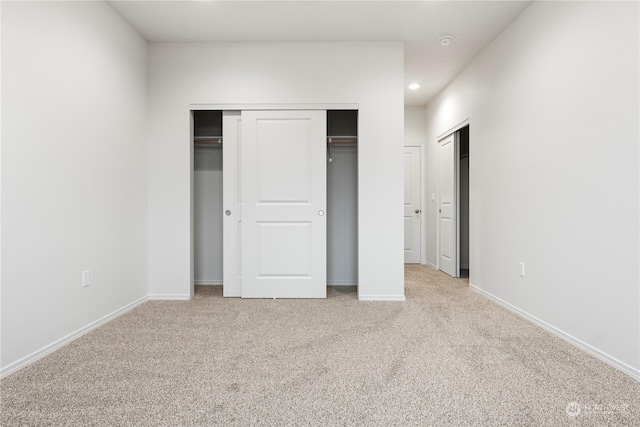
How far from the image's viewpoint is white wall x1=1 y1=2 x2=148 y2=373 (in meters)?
Result: 1.91

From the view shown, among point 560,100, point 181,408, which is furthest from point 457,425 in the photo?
point 560,100

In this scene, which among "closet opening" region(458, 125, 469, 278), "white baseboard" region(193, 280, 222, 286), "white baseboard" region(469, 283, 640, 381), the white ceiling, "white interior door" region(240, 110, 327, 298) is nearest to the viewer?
"white baseboard" region(469, 283, 640, 381)

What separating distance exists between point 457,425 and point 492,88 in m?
3.09

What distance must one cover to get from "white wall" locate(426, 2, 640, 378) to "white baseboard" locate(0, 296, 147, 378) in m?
3.38

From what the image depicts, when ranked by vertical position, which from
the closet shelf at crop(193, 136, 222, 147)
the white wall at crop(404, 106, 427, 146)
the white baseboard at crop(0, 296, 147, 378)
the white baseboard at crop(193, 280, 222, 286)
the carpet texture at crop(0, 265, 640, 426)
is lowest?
the carpet texture at crop(0, 265, 640, 426)

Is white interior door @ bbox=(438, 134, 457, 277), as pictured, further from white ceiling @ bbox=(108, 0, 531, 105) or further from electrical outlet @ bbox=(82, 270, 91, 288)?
electrical outlet @ bbox=(82, 270, 91, 288)

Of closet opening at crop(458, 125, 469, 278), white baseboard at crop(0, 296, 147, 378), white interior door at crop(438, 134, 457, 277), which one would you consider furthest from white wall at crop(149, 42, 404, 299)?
closet opening at crop(458, 125, 469, 278)

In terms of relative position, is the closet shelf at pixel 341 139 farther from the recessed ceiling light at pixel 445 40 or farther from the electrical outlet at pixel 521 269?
the electrical outlet at pixel 521 269

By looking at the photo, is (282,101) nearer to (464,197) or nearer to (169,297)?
(169,297)

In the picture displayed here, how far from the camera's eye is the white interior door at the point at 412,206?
219 inches

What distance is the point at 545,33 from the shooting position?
2.57m

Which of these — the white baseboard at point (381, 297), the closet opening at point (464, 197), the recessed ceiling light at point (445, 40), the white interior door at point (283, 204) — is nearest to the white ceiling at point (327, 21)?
the recessed ceiling light at point (445, 40)

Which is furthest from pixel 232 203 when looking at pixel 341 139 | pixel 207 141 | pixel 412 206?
pixel 412 206

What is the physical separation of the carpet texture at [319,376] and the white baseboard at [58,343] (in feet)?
0.17
